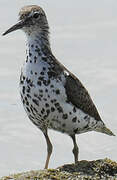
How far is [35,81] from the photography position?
12492 millimetres

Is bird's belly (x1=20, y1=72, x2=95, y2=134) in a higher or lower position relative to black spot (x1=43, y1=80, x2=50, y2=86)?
lower

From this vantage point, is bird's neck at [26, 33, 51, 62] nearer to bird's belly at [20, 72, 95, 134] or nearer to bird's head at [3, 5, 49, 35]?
bird's head at [3, 5, 49, 35]

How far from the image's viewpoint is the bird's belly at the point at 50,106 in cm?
1246

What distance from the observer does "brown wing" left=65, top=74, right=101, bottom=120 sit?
42.5 ft

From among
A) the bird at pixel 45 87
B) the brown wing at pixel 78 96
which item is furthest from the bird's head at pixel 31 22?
the brown wing at pixel 78 96

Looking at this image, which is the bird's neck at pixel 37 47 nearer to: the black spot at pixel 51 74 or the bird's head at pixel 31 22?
the bird's head at pixel 31 22

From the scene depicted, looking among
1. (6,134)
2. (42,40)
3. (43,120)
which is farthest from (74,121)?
(6,134)

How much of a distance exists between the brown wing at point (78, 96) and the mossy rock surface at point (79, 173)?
5.25ft

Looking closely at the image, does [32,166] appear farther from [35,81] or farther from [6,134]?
[35,81]

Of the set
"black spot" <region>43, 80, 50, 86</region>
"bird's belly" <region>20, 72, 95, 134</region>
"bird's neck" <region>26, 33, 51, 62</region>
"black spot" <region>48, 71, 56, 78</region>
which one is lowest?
"bird's belly" <region>20, 72, 95, 134</region>

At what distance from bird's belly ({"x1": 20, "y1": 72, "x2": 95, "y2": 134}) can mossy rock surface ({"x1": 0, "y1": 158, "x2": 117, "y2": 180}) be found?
1.20 metres

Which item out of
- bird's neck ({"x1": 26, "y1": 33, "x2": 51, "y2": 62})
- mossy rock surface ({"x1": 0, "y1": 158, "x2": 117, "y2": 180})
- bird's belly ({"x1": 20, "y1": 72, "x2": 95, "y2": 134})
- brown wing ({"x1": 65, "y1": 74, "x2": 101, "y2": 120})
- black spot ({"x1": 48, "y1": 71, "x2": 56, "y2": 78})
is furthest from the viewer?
brown wing ({"x1": 65, "y1": 74, "x2": 101, "y2": 120})

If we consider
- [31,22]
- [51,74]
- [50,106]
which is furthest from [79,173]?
[31,22]

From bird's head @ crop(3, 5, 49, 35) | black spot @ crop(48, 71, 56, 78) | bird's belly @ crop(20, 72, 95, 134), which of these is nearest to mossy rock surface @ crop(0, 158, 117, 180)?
bird's belly @ crop(20, 72, 95, 134)
